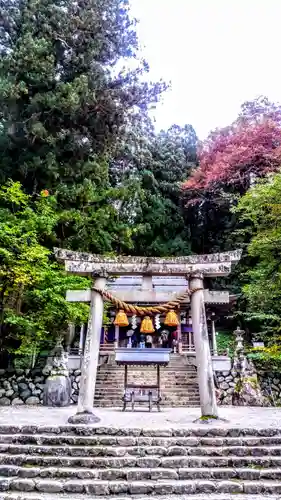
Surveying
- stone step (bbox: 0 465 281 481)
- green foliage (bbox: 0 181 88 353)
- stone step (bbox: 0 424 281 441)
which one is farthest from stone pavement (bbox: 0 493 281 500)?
green foliage (bbox: 0 181 88 353)

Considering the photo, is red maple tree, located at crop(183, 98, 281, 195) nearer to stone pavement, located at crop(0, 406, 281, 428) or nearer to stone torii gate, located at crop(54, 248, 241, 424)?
stone torii gate, located at crop(54, 248, 241, 424)

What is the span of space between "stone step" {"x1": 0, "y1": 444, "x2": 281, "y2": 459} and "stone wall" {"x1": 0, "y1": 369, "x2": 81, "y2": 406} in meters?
7.13

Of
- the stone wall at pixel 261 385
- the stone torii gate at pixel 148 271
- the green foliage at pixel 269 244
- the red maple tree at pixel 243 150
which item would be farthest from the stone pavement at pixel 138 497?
the red maple tree at pixel 243 150

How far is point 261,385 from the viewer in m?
13.7

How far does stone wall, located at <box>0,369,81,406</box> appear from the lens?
38.8ft

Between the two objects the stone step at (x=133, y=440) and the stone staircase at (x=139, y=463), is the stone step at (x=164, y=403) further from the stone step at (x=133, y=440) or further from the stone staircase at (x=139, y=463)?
the stone step at (x=133, y=440)

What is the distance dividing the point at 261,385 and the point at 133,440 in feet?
32.6

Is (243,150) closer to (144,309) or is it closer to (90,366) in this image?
(144,309)

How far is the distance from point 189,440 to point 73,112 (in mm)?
12530

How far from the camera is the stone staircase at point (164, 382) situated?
1246cm

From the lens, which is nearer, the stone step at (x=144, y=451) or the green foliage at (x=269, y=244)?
the stone step at (x=144, y=451)

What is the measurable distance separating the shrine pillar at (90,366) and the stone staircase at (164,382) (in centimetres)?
594

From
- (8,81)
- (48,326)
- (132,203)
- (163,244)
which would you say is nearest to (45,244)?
(48,326)

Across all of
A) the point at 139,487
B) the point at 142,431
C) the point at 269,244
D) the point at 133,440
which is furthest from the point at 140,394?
the point at 139,487
